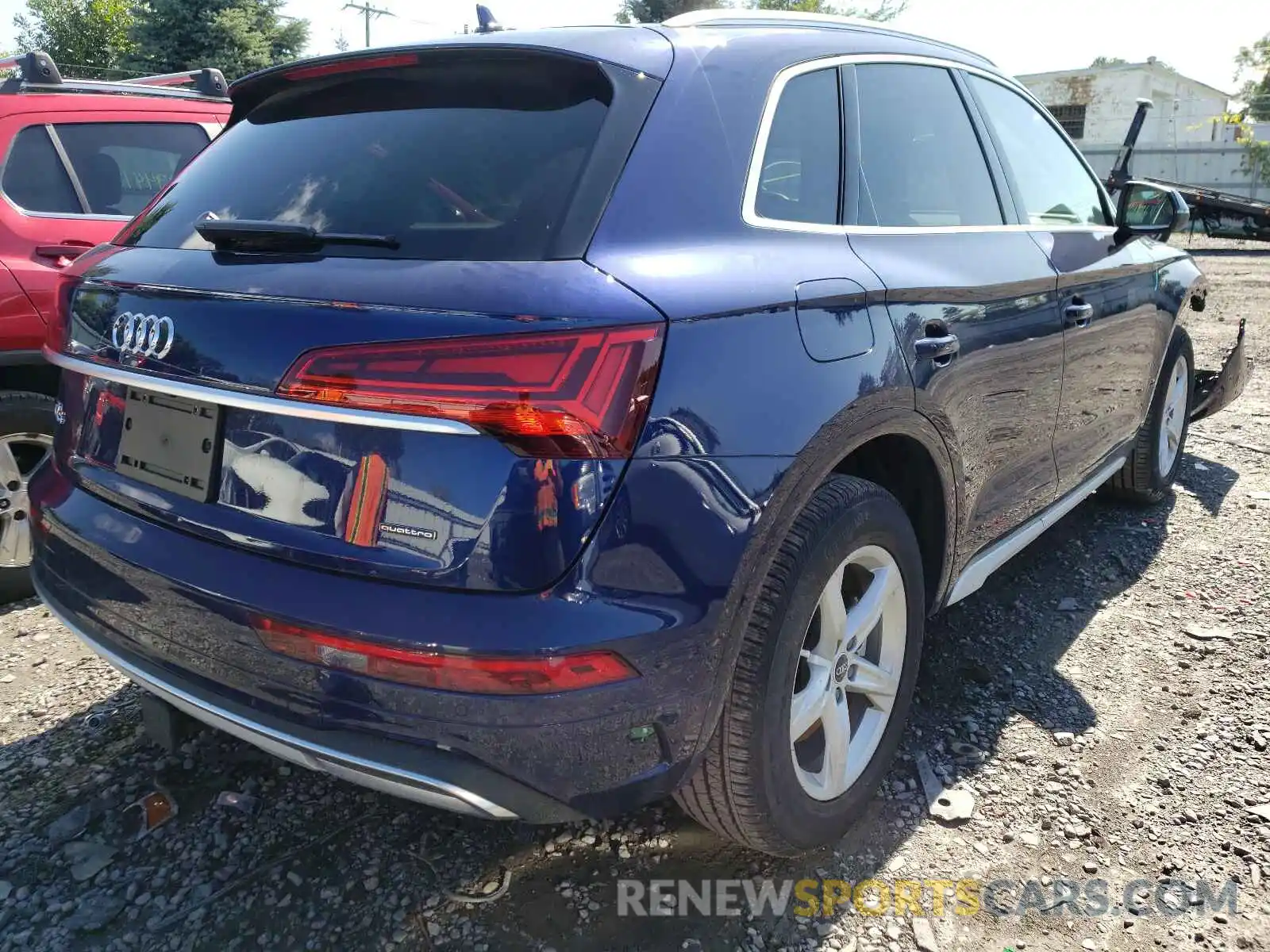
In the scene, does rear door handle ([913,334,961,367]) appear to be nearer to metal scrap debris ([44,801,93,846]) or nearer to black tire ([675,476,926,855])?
black tire ([675,476,926,855])

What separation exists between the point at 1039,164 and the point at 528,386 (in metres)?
2.62

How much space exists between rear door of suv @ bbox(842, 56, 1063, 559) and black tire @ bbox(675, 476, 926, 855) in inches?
15.2

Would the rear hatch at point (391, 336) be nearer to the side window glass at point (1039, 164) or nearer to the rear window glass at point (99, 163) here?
the side window glass at point (1039, 164)

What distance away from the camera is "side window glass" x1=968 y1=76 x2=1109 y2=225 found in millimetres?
3090

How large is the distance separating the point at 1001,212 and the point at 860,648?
4.96 feet

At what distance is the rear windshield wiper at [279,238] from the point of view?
68.8 inches

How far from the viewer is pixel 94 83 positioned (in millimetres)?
3982

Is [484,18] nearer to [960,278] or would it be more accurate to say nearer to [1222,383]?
[960,278]

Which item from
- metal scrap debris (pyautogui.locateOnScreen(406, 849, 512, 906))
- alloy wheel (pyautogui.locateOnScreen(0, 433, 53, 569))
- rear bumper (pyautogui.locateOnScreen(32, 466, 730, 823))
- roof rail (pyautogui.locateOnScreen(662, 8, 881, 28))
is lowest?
metal scrap debris (pyautogui.locateOnScreen(406, 849, 512, 906))

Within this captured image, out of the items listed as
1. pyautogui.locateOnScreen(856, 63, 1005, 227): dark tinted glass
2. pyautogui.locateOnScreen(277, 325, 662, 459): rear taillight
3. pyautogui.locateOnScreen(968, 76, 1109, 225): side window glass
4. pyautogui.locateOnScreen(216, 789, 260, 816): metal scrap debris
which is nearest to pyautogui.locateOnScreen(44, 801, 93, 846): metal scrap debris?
pyautogui.locateOnScreen(216, 789, 260, 816): metal scrap debris

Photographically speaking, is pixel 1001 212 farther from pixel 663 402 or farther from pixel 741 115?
pixel 663 402

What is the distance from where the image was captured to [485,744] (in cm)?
156

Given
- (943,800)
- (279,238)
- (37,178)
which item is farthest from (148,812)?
(37,178)

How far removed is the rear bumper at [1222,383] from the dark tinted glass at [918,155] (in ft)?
9.45
